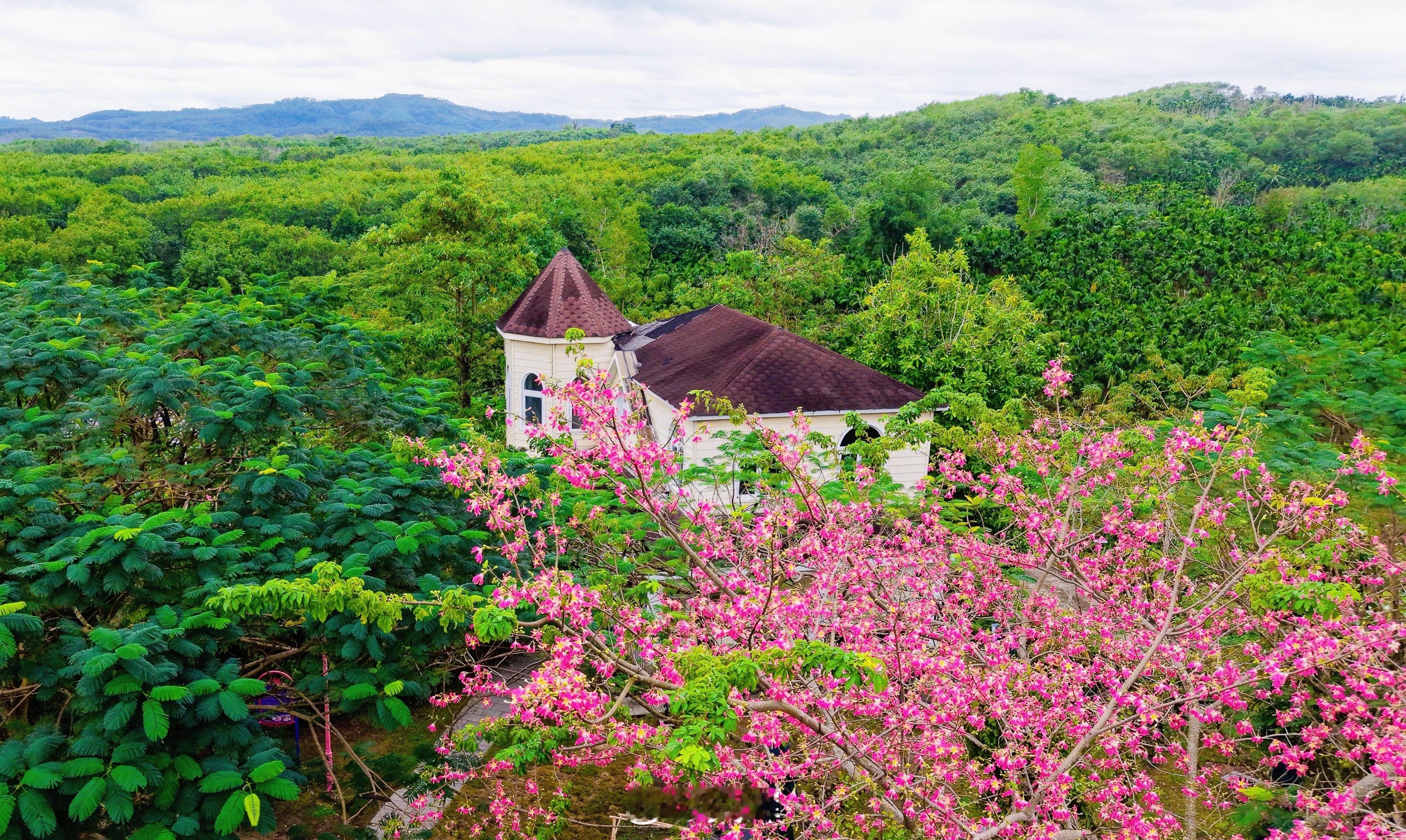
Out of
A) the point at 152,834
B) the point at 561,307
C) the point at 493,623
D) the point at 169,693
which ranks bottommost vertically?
the point at 152,834

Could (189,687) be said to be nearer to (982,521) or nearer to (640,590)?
(640,590)

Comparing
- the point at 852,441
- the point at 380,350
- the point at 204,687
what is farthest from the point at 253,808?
the point at 852,441

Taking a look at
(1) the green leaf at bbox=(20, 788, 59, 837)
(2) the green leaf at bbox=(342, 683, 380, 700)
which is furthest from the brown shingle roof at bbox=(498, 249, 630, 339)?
(1) the green leaf at bbox=(20, 788, 59, 837)

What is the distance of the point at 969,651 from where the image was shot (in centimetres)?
679

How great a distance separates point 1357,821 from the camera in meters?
5.54

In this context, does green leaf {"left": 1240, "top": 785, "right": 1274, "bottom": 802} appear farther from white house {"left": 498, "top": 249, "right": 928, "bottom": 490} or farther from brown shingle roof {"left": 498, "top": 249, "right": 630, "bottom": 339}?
brown shingle roof {"left": 498, "top": 249, "right": 630, "bottom": 339}

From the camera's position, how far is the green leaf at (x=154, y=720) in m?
5.49

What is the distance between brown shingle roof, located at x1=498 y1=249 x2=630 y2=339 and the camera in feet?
63.7

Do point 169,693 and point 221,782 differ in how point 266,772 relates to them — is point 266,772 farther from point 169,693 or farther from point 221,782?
point 169,693

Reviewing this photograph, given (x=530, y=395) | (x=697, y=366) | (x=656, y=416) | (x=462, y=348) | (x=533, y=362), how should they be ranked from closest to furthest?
(x=656, y=416)
(x=697, y=366)
(x=533, y=362)
(x=530, y=395)
(x=462, y=348)

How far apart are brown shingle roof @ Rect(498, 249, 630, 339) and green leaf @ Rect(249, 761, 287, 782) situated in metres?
13.9

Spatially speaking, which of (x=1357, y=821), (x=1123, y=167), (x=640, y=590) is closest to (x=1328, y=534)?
(x=1357, y=821)

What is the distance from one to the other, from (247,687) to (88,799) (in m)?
1.08

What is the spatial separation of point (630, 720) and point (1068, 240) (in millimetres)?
42928
